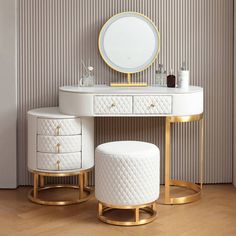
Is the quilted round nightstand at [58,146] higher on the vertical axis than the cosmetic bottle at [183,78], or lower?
lower

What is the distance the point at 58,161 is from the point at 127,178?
62 cm

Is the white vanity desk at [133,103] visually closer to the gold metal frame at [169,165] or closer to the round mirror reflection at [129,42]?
the gold metal frame at [169,165]

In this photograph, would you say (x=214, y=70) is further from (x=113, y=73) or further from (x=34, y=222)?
(x=34, y=222)

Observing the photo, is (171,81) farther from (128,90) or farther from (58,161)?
(58,161)

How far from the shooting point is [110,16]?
4.34 meters

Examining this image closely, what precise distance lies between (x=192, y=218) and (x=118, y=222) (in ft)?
1.55

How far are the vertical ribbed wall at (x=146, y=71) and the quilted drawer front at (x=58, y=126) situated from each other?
1.50ft

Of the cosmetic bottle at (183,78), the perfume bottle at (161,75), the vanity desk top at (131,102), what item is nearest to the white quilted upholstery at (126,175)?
the vanity desk top at (131,102)

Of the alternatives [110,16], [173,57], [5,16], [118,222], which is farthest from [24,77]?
[118,222]

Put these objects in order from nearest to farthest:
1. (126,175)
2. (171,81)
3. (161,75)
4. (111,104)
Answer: (126,175)
(111,104)
(171,81)
(161,75)

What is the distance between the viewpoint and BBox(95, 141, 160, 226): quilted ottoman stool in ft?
11.6

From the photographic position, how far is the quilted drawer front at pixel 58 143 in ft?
13.0

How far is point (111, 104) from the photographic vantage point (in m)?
3.89

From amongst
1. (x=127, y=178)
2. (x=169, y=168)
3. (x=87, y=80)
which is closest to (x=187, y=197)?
(x=169, y=168)
